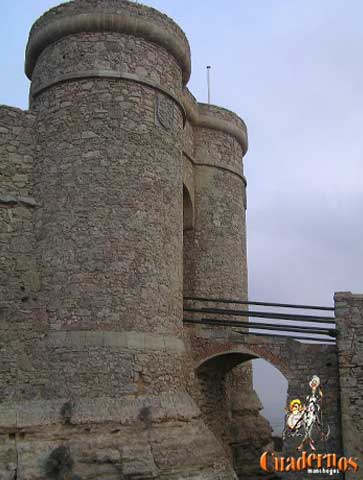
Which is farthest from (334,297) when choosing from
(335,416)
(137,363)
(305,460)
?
(137,363)

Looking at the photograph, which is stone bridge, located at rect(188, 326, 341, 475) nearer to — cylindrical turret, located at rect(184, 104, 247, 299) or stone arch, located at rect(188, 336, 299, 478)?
stone arch, located at rect(188, 336, 299, 478)

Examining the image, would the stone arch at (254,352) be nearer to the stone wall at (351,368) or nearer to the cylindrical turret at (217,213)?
the stone wall at (351,368)

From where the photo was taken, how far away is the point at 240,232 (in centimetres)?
1503

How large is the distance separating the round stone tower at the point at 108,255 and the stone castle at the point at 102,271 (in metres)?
0.02

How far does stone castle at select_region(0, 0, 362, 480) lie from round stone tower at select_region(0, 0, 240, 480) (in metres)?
0.02

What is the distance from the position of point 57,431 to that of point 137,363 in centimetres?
157

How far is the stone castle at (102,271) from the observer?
26.9 ft

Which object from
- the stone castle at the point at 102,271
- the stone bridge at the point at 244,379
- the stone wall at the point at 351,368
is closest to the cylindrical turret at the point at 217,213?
the stone bridge at the point at 244,379

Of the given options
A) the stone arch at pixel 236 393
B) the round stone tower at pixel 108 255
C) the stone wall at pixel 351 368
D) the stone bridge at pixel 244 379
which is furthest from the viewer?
the stone arch at pixel 236 393

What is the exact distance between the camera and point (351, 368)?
35.0ft

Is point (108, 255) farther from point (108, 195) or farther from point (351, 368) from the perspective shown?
point (351, 368)

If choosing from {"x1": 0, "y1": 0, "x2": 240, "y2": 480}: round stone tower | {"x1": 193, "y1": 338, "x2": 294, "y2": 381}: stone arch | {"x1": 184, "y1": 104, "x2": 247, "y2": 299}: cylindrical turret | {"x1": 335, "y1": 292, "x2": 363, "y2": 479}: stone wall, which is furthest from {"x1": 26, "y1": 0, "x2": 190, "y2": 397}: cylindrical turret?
{"x1": 184, "y1": 104, "x2": 247, "y2": 299}: cylindrical turret

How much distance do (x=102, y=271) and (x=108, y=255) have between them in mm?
277

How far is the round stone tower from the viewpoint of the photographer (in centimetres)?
817
